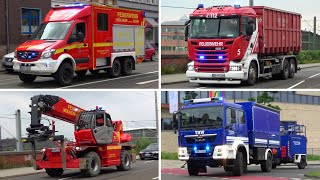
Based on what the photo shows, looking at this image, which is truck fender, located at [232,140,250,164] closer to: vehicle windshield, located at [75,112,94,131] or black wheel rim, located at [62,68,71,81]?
vehicle windshield, located at [75,112,94,131]

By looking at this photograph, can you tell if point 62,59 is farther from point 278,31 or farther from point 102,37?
point 278,31

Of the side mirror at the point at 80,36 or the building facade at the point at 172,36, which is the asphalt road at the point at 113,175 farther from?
the building facade at the point at 172,36

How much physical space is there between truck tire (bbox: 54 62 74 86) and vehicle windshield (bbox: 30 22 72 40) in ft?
3.16

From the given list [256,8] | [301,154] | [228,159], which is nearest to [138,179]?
[228,159]

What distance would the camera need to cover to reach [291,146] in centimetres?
2095

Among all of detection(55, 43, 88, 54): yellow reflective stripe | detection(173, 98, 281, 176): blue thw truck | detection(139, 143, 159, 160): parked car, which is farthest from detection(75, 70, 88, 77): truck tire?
detection(173, 98, 281, 176): blue thw truck

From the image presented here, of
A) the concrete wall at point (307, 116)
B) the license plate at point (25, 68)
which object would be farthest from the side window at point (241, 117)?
the concrete wall at point (307, 116)

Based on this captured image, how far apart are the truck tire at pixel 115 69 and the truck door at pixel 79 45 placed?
183 cm

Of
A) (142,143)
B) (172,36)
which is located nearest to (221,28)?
(142,143)

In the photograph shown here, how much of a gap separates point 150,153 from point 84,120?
846cm

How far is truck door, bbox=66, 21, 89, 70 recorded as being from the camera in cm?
1688

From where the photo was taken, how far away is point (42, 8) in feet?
116

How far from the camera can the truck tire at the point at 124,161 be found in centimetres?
1733

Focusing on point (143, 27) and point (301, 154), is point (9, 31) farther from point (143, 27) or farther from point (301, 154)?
point (301, 154)
